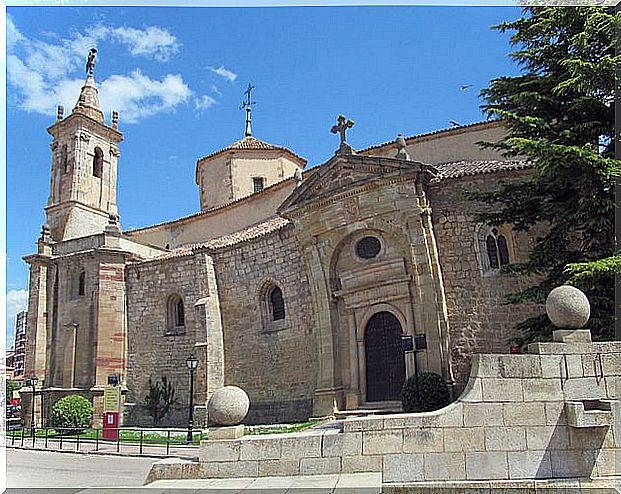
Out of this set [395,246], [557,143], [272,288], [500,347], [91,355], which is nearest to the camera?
[557,143]

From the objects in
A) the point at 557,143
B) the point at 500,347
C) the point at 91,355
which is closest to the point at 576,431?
the point at 557,143

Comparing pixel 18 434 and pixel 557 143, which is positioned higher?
pixel 557 143

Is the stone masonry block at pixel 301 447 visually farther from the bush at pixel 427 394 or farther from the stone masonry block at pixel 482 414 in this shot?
the bush at pixel 427 394

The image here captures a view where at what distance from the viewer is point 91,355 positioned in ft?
83.9

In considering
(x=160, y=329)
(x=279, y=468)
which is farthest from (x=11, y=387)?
(x=279, y=468)

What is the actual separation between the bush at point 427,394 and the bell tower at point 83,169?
2151 centimetres

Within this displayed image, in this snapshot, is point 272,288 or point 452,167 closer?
point 452,167

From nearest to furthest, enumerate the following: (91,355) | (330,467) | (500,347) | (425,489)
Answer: (425,489)
(330,467)
(500,347)
(91,355)

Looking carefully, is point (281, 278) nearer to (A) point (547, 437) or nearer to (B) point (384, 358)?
(B) point (384, 358)

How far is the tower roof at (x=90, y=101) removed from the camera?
32938mm

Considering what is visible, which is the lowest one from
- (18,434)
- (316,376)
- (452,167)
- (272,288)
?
(18,434)

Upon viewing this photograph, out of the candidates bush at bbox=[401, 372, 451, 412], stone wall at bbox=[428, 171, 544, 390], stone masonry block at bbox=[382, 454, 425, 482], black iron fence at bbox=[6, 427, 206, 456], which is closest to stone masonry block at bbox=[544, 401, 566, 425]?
stone masonry block at bbox=[382, 454, 425, 482]

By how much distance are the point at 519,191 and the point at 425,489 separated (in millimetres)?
8724

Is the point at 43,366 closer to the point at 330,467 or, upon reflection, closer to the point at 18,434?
the point at 18,434
